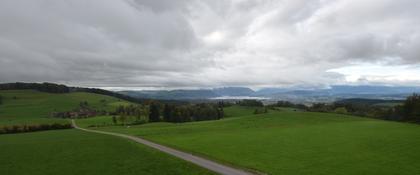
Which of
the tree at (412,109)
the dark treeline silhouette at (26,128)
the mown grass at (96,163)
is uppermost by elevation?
the tree at (412,109)

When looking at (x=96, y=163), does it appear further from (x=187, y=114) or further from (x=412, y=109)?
(x=187, y=114)

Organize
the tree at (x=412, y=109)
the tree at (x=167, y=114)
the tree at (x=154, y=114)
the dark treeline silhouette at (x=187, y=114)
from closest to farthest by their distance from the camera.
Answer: the tree at (x=412, y=109) < the tree at (x=154, y=114) < the tree at (x=167, y=114) < the dark treeline silhouette at (x=187, y=114)

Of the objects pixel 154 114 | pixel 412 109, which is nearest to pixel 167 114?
pixel 154 114

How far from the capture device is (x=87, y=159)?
134 feet

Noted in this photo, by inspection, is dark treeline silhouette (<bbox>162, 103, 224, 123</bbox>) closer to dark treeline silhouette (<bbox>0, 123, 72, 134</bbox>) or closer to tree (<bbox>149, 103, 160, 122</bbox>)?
tree (<bbox>149, 103, 160, 122</bbox>)

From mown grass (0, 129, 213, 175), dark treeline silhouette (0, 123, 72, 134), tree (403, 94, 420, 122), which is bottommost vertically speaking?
dark treeline silhouette (0, 123, 72, 134)

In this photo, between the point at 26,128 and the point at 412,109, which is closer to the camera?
the point at 412,109

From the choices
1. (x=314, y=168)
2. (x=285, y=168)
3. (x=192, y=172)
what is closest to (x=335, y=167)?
(x=314, y=168)

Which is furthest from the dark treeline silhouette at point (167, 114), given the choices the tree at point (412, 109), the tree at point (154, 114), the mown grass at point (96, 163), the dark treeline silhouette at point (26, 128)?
the mown grass at point (96, 163)

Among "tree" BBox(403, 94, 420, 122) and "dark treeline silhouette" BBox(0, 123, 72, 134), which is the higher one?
"tree" BBox(403, 94, 420, 122)

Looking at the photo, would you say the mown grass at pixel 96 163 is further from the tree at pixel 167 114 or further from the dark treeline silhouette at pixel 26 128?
the tree at pixel 167 114

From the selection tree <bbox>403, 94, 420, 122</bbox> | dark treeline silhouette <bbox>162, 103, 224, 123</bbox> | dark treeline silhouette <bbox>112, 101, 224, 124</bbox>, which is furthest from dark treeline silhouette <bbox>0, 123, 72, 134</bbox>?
tree <bbox>403, 94, 420, 122</bbox>

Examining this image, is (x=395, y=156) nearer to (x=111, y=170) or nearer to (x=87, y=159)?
(x=111, y=170)

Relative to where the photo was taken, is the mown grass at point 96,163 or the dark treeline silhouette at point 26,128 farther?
the dark treeline silhouette at point 26,128
